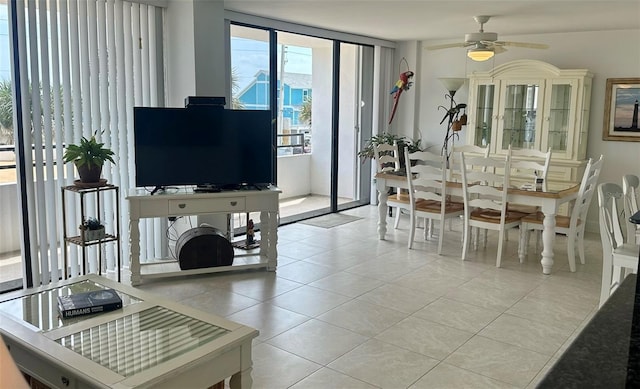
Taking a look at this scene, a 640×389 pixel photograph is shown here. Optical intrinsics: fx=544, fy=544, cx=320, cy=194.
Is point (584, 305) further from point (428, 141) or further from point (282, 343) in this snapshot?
point (428, 141)

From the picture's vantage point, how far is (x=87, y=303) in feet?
7.62

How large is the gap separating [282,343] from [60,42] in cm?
272

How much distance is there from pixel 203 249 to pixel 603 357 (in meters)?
3.68

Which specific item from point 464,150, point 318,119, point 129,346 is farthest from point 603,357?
point 318,119

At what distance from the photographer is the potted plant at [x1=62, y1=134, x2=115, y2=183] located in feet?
12.3

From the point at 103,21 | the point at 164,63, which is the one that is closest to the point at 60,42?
the point at 103,21

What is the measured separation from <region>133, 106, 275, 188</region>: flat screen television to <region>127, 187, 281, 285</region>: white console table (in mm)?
140

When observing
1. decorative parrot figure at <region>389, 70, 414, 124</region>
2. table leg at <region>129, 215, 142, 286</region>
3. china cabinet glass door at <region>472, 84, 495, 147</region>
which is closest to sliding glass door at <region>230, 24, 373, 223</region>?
decorative parrot figure at <region>389, 70, 414, 124</region>

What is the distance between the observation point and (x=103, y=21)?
168 inches

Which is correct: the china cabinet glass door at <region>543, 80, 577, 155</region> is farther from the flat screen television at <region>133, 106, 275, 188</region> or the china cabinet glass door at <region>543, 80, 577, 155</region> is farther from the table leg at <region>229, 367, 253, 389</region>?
the table leg at <region>229, 367, 253, 389</region>

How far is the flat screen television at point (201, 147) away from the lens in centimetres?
420

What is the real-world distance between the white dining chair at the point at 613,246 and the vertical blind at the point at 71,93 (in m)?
3.54

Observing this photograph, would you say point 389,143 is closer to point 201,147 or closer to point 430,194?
point 430,194

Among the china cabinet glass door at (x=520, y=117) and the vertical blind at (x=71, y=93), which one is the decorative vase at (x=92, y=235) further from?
the china cabinet glass door at (x=520, y=117)
